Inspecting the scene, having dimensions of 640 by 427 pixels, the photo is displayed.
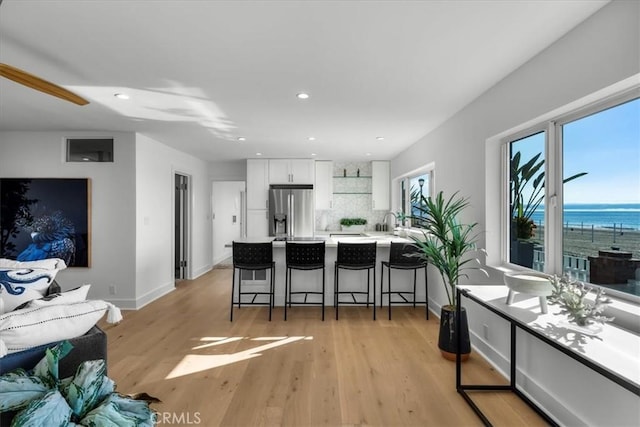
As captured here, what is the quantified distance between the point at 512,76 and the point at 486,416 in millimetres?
2473

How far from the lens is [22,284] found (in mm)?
2020

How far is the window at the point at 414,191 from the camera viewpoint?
4.69 meters

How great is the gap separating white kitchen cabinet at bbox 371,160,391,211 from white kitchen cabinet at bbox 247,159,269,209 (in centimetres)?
223

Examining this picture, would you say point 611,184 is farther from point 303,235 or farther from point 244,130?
point 303,235

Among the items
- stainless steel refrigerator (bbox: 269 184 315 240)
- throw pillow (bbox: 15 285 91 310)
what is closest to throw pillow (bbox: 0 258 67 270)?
throw pillow (bbox: 15 285 91 310)

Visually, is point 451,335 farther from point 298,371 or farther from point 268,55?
point 268,55

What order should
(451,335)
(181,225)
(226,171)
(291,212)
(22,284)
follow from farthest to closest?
1. (226,171)
2. (291,212)
3. (181,225)
4. (451,335)
5. (22,284)

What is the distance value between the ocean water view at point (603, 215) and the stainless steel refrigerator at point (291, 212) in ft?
14.5

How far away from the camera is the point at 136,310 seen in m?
4.21

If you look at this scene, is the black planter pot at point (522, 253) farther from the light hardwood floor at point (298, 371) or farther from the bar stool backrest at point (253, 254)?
the bar stool backrest at point (253, 254)

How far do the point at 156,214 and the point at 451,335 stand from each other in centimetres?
436

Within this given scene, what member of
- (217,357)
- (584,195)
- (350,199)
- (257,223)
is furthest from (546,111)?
(257,223)

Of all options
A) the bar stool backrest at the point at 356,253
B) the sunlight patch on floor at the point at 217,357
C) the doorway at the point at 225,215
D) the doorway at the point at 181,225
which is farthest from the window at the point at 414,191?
the doorway at the point at 225,215

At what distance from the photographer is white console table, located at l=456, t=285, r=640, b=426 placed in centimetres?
109
